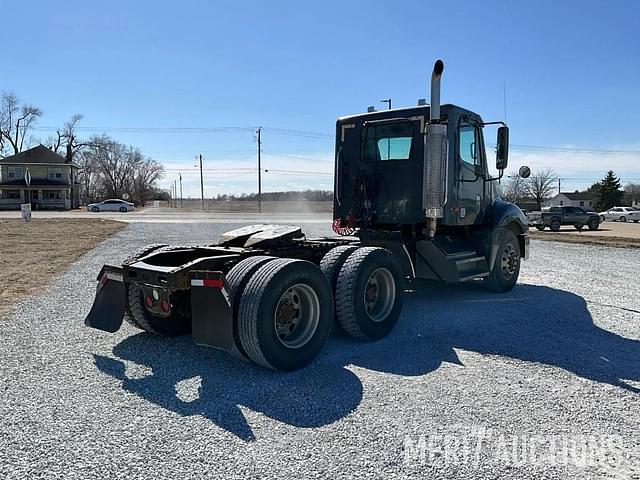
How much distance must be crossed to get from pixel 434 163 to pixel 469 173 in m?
1.27

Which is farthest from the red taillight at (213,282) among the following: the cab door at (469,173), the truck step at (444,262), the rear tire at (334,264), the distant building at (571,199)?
Answer: the distant building at (571,199)

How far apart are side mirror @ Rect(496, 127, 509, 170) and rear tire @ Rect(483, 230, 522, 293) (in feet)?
4.92

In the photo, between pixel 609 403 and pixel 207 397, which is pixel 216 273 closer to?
pixel 207 397

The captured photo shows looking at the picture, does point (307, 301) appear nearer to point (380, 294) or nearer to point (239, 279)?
point (239, 279)

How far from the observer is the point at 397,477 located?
9.77ft

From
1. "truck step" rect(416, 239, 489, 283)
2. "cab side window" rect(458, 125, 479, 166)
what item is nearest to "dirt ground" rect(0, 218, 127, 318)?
"truck step" rect(416, 239, 489, 283)

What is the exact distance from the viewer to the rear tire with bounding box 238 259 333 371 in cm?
442

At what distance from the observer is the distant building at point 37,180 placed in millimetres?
61594

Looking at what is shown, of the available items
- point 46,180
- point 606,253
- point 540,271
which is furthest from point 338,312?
point 46,180

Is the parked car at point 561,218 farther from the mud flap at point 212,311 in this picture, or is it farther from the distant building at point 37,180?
the distant building at point 37,180

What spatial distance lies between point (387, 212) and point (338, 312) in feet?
7.97

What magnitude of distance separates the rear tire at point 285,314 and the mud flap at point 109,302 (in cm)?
145

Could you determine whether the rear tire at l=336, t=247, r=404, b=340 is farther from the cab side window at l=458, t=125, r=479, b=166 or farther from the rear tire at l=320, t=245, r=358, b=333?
the cab side window at l=458, t=125, r=479, b=166

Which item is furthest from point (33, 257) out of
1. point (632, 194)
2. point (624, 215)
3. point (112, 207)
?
point (632, 194)
